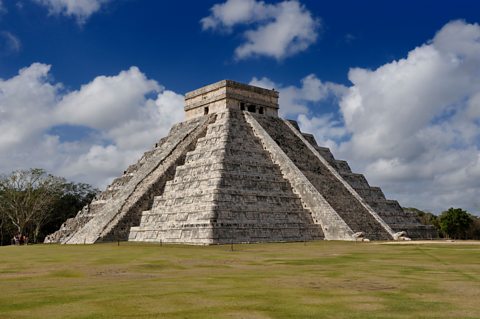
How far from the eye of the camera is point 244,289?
34.5 ft

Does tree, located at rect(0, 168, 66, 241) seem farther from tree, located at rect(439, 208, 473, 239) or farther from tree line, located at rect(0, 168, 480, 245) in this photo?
tree, located at rect(439, 208, 473, 239)

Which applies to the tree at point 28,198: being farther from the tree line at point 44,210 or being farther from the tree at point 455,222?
the tree at point 455,222

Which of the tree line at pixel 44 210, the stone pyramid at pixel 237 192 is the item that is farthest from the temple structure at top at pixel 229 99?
the tree line at pixel 44 210

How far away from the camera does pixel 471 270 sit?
47.1ft

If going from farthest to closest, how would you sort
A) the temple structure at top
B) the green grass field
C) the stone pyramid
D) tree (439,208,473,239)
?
1. tree (439,208,473,239)
2. the temple structure at top
3. the stone pyramid
4. the green grass field

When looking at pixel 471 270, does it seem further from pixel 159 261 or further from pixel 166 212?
pixel 166 212

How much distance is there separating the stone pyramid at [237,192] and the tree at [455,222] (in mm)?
18549

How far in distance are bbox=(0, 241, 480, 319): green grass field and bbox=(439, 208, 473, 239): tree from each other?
40.4 m

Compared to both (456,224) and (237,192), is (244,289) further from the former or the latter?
(456,224)

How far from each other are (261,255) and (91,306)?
1226 centimetres

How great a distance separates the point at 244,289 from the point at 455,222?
50177 mm

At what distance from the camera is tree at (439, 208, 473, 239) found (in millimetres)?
55094

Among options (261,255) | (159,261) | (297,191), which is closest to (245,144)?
(297,191)

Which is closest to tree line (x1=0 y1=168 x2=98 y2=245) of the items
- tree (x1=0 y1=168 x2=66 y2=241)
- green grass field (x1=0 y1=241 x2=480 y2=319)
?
tree (x1=0 y1=168 x2=66 y2=241)
